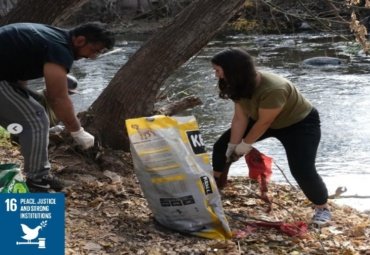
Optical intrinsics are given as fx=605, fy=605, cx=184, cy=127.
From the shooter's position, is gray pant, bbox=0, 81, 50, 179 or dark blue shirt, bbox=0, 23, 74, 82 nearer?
dark blue shirt, bbox=0, 23, 74, 82

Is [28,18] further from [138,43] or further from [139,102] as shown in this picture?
[138,43]

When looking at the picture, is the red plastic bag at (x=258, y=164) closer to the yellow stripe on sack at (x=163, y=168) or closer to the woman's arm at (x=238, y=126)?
the woman's arm at (x=238, y=126)

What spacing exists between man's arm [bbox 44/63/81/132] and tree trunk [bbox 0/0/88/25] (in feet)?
8.33

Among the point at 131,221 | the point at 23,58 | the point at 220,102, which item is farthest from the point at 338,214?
the point at 220,102

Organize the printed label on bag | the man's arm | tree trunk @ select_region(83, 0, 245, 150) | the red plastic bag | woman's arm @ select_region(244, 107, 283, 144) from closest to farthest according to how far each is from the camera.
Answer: the printed label on bag → the man's arm → woman's arm @ select_region(244, 107, 283, 144) → the red plastic bag → tree trunk @ select_region(83, 0, 245, 150)

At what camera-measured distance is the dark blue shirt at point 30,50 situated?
3.40 metres

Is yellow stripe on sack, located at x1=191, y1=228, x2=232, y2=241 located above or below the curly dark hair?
below

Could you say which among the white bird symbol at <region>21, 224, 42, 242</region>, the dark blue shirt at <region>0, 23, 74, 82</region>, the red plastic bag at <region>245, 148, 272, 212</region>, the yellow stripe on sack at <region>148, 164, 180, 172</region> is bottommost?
the red plastic bag at <region>245, 148, 272, 212</region>

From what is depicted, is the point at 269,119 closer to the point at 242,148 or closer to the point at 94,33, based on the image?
the point at 242,148

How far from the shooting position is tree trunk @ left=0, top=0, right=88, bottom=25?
5.85 m

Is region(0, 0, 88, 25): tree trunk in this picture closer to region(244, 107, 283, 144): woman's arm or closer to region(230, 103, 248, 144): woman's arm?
region(230, 103, 248, 144): woman's arm

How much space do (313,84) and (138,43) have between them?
9200mm

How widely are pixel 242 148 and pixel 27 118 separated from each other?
4.54ft

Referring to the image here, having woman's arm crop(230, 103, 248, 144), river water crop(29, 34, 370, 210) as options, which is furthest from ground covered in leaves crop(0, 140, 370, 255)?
river water crop(29, 34, 370, 210)
